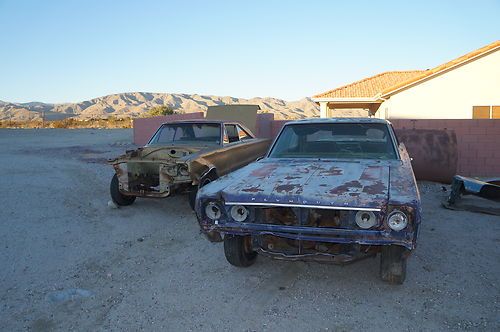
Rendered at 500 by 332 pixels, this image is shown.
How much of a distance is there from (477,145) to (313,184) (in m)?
7.48

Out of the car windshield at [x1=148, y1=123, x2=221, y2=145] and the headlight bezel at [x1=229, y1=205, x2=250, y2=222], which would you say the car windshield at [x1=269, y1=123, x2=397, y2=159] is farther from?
the car windshield at [x1=148, y1=123, x2=221, y2=145]

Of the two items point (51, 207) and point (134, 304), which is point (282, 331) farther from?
point (51, 207)

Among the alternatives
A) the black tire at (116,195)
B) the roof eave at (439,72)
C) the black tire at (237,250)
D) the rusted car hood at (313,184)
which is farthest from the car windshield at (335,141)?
the roof eave at (439,72)

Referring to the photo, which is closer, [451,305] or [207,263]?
[451,305]

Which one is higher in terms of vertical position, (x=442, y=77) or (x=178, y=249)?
(x=442, y=77)

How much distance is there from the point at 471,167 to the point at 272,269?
7.20m

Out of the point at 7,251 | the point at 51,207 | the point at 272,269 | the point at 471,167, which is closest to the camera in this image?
the point at 272,269

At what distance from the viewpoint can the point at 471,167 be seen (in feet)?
30.5

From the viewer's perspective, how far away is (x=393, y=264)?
10.8ft

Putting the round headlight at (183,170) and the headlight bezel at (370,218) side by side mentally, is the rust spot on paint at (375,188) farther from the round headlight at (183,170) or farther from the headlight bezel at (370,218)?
the round headlight at (183,170)

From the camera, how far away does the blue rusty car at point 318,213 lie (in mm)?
3020

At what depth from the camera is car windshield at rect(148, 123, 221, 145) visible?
24.5ft

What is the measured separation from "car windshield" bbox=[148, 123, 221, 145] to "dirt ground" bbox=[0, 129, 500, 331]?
6.51 feet

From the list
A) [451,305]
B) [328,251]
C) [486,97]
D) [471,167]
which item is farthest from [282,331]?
[486,97]
